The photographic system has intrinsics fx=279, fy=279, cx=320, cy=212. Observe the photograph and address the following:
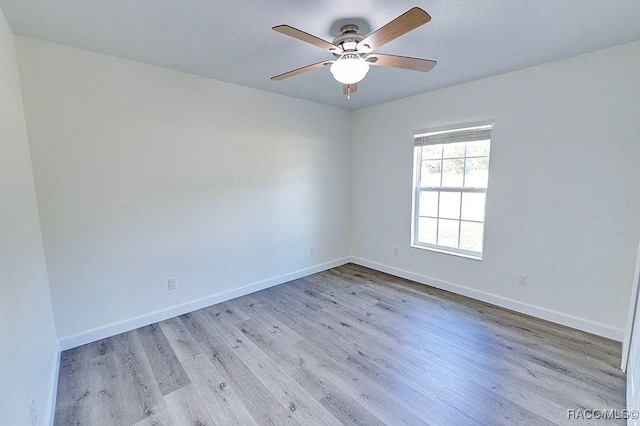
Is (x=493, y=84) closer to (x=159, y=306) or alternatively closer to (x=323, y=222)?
(x=323, y=222)

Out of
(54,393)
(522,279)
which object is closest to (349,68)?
(522,279)

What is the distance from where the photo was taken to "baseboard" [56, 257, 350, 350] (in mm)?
2330

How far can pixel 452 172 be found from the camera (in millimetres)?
3342

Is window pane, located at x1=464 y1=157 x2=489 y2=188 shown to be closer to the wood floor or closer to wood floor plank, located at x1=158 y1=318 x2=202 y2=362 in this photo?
the wood floor

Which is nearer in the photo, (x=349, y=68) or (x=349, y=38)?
(x=349, y=68)

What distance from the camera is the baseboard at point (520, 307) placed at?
2.40 m

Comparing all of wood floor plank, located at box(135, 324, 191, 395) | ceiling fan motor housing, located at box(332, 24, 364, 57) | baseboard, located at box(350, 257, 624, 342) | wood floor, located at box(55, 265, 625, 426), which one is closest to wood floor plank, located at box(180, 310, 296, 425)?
wood floor, located at box(55, 265, 625, 426)

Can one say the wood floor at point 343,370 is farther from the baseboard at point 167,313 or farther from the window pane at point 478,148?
the window pane at point 478,148

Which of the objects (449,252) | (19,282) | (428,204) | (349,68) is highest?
(349,68)

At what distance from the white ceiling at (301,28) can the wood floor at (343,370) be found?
2.38m

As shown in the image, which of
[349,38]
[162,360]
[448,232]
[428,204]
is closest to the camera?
[349,38]

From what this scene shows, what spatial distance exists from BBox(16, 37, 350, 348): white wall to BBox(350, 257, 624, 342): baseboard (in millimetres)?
1556

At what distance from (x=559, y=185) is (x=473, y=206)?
0.80 meters

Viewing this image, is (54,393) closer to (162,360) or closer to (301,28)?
(162,360)
